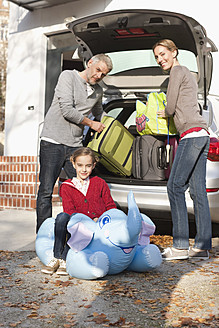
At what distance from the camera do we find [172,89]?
3695mm

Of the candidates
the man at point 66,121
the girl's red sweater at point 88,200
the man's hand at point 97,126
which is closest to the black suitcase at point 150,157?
the man's hand at point 97,126

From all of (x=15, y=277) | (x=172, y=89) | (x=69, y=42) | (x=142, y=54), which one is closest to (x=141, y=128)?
(x=172, y=89)

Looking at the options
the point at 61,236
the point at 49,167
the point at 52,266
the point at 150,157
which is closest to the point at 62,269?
the point at 52,266

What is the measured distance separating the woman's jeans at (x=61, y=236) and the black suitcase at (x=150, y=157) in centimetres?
145

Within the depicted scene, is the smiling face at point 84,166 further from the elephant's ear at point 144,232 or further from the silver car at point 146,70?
the silver car at point 146,70

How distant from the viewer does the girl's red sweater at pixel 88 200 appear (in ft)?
11.5

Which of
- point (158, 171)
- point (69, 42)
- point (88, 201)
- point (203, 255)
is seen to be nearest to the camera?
point (88, 201)

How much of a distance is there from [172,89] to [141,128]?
75 cm

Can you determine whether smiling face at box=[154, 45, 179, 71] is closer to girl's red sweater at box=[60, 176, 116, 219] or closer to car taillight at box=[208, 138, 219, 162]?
car taillight at box=[208, 138, 219, 162]

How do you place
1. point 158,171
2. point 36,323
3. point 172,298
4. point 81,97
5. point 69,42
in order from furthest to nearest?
point 69,42 < point 158,171 < point 81,97 < point 172,298 < point 36,323

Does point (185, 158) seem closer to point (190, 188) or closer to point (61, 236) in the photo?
point (190, 188)

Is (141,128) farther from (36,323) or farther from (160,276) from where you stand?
(36,323)

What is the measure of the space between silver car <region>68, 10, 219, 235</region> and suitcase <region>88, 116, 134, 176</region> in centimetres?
12

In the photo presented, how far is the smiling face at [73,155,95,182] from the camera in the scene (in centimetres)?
360
